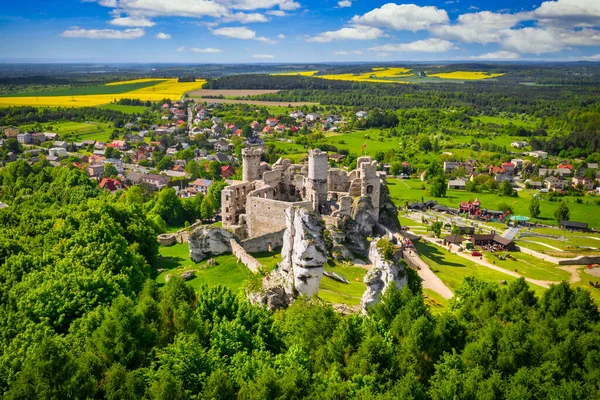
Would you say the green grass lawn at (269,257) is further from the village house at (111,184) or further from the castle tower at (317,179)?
the village house at (111,184)

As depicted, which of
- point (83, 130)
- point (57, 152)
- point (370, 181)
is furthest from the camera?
point (83, 130)

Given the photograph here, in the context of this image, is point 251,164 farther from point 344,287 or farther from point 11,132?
point 11,132

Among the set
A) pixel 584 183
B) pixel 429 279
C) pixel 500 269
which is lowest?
pixel 584 183

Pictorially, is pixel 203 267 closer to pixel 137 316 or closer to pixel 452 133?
pixel 137 316

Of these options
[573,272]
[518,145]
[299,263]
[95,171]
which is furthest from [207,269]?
[518,145]

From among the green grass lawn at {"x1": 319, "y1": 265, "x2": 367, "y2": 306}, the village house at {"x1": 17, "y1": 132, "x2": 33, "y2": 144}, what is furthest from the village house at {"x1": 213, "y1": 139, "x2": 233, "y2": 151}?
the green grass lawn at {"x1": 319, "y1": 265, "x2": 367, "y2": 306}

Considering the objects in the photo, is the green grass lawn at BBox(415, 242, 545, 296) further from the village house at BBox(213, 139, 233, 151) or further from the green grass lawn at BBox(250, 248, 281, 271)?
the village house at BBox(213, 139, 233, 151)
